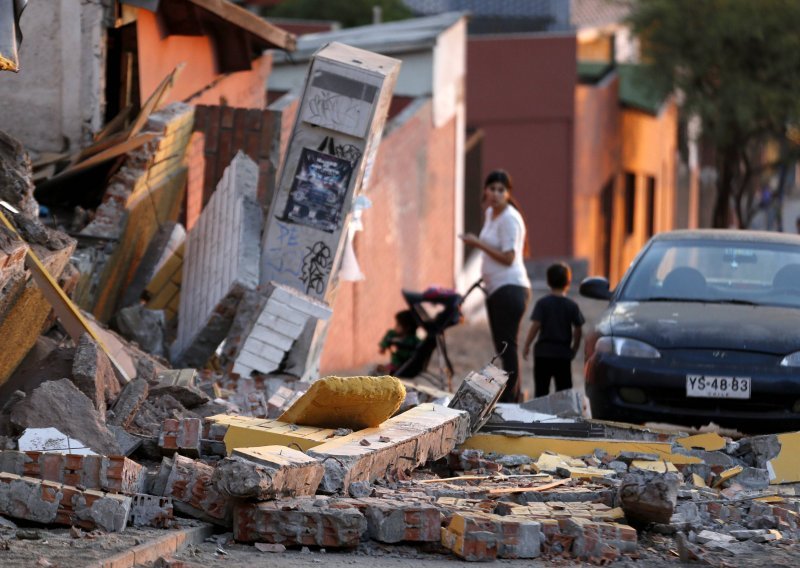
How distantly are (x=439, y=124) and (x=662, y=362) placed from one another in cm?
1086

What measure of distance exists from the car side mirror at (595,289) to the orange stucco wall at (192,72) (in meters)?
4.05

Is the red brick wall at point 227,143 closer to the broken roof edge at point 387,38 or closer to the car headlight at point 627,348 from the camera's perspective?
the car headlight at point 627,348

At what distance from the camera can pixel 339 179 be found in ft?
34.0

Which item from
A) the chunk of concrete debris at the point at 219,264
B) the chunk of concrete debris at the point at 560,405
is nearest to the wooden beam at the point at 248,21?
the chunk of concrete debris at the point at 219,264

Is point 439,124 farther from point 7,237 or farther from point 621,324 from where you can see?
point 7,237

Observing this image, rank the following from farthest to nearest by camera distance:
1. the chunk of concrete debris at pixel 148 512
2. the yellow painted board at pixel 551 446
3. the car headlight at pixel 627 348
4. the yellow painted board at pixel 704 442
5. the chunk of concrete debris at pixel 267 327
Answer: the chunk of concrete debris at pixel 267 327 < the car headlight at pixel 627 348 < the yellow painted board at pixel 704 442 < the yellow painted board at pixel 551 446 < the chunk of concrete debris at pixel 148 512

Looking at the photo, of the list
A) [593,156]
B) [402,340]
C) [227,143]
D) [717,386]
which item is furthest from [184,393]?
[593,156]

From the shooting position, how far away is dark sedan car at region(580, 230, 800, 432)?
8898 mm

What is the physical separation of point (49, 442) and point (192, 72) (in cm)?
747

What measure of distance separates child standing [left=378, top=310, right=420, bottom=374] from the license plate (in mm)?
3562

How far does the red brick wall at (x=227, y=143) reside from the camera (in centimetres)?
1214

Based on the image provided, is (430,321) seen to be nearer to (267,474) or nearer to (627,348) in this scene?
(627,348)

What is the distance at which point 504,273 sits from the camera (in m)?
10.7

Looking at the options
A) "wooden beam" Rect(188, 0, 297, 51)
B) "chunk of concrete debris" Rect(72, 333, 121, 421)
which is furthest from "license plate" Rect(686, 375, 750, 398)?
"wooden beam" Rect(188, 0, 297, 51)
